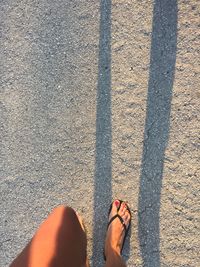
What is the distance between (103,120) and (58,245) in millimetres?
799

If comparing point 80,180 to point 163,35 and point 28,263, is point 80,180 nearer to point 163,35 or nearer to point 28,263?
point 28,263

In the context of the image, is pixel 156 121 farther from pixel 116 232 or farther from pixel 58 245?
pixel 58 245

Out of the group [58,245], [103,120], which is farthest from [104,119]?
[58,245]

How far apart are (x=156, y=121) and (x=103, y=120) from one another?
12.7 inches

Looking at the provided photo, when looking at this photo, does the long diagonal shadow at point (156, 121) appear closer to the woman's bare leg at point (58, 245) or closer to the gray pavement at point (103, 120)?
the gray pavement at point (103, 120)

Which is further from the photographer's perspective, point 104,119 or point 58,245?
point 104,119

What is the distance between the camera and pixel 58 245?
192 cm

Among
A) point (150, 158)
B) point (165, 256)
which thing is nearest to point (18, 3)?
point (150, 158)

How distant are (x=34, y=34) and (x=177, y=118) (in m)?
1.06

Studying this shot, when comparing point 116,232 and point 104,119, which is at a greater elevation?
point 104,119

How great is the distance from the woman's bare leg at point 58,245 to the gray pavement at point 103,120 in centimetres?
29

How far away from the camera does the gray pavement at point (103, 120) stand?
2211mm

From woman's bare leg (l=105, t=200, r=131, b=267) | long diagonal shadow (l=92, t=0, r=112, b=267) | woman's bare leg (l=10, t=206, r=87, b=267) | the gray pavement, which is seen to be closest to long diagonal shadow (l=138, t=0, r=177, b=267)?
the gray pavement

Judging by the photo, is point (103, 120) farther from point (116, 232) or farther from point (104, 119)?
point (116, 232)
